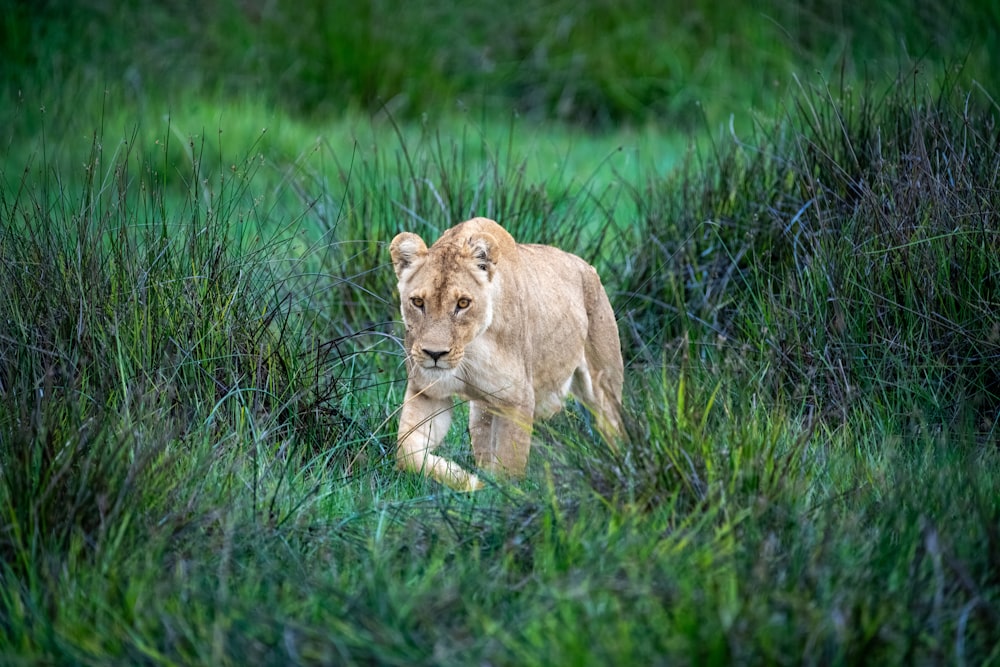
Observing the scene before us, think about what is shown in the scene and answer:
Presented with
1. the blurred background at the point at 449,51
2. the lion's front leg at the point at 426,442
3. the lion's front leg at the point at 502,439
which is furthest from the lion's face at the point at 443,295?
the blurred background at the point at 449,51

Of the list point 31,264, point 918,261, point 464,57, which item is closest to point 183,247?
point 31,264

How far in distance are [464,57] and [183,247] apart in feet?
27.3

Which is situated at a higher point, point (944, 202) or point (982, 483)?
point (944, 202)

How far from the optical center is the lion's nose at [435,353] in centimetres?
462

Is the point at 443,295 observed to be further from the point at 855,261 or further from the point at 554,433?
the point at 855,261

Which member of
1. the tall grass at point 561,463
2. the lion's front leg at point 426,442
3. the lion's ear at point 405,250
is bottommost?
the lion's front leg at point 426,442

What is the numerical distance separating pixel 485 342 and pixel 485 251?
382 mm

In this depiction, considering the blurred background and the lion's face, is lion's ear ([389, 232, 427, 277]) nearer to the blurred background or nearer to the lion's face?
the lion's face

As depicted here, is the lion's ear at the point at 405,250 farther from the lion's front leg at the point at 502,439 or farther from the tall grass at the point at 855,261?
the tall grass at the point at 855,261

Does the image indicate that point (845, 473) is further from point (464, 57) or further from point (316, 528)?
point (464, 57)

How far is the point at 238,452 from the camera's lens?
181 inches

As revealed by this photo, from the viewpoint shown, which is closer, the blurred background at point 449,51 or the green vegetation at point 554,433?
the green vegetation at point 554,433

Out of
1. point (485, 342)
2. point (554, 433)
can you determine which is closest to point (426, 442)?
point (485, 342)

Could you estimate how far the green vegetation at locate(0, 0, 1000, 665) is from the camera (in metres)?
3.28
